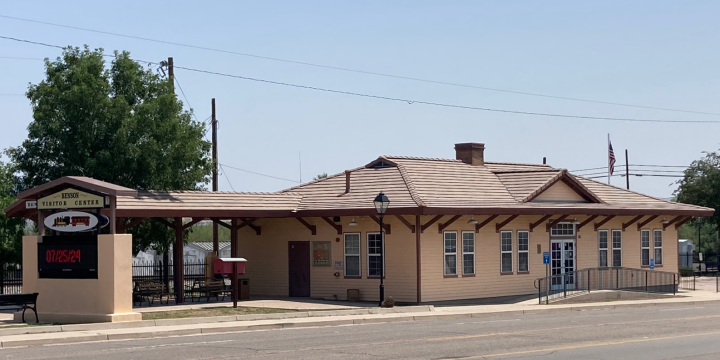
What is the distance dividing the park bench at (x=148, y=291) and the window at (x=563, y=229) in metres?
15.6

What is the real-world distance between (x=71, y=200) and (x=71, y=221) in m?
0.55

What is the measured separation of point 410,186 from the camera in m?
33.6

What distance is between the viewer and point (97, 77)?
113 feet

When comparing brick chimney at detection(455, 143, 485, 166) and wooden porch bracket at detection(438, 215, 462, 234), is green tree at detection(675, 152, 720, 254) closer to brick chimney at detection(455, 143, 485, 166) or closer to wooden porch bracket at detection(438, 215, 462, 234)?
brick chimney at detection(455, 143, 485, 166)

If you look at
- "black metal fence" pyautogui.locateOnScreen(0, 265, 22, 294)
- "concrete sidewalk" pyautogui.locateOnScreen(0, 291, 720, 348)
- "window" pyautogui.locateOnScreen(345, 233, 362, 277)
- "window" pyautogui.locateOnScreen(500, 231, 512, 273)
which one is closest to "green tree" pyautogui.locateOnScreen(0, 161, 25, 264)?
"black metal fence" pyautogui.locateOnScreen(0, 265, 22, 294)

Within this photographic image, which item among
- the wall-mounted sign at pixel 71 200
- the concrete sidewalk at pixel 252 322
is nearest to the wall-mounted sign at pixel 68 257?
the wall-mounted sign at pixel 71 200

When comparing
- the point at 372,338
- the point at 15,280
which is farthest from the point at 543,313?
the point at 15,280

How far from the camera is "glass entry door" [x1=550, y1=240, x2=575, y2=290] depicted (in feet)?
122

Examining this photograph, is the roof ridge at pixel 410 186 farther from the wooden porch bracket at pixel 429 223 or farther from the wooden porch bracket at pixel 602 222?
the wooden porch bracket at pixel 602 222

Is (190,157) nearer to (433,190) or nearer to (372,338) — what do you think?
(433,190)

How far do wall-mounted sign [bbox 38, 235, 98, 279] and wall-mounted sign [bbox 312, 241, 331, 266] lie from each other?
36.9 feet

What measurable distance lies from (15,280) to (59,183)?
16.2m

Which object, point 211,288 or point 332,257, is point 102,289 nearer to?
point 211,288

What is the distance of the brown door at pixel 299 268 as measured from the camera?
114ft
